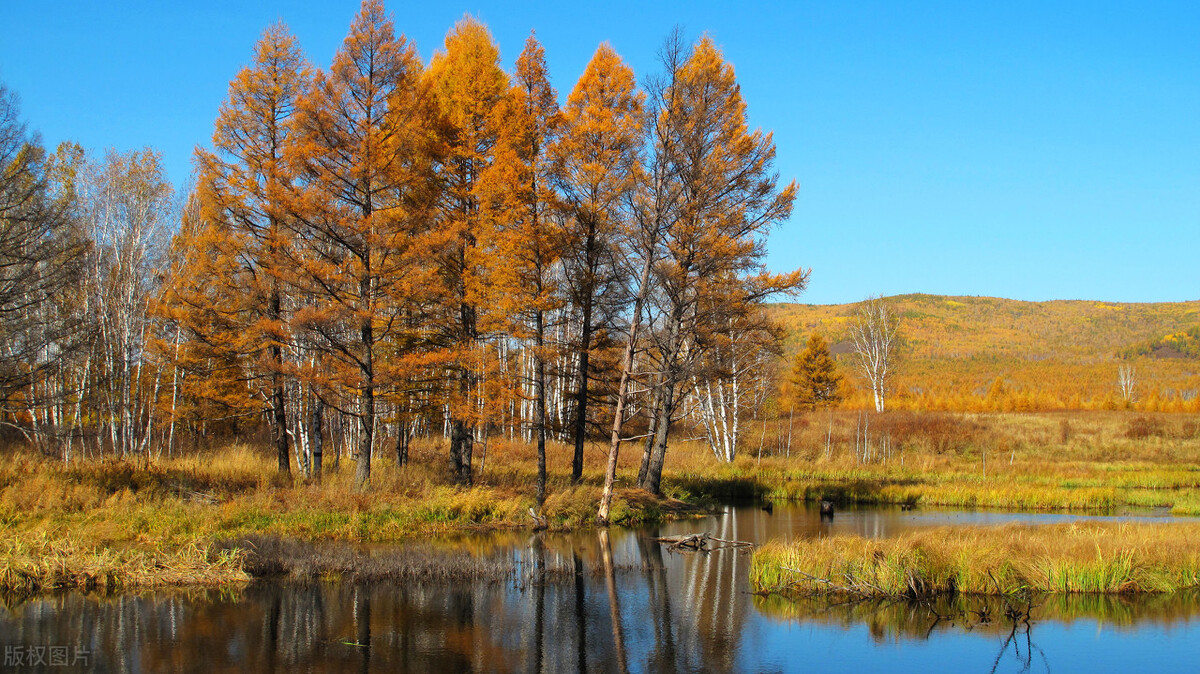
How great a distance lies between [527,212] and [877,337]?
137ft

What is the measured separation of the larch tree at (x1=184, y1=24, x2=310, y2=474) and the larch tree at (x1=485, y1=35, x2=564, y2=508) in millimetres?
5833

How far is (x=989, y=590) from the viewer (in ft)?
44.9

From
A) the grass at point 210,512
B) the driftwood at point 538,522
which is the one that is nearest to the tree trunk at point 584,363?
the grass at point 210,512

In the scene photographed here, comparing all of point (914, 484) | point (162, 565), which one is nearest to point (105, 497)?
point (162, 565)

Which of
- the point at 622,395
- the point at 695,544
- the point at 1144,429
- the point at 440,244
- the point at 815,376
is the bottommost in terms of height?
the point at 695,544

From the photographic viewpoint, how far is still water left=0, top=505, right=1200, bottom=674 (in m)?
9.55

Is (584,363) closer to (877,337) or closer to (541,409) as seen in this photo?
(541,409)

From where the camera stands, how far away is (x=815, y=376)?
192ft

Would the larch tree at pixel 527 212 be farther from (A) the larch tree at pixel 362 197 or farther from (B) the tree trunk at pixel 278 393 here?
(B) the tree trunk at pixel 278 393

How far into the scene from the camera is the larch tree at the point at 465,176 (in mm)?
21250

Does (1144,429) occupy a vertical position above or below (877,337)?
below

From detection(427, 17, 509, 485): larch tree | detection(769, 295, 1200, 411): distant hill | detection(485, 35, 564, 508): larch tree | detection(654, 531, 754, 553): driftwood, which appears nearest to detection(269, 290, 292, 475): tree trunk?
detection(427, 17, 509, 485): larch tree

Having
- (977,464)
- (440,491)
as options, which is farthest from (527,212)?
(977,464)

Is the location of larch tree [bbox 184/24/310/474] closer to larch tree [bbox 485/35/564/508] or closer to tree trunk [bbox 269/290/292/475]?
tree trunk [bbox 269/290/292/475]
